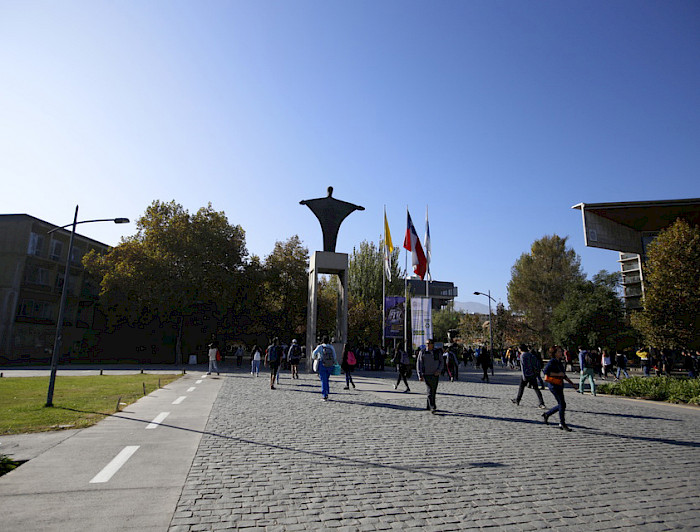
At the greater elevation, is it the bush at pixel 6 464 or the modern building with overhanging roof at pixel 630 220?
the modern building with overhanging roof at pixel 630 220

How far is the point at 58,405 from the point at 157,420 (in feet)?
13.3

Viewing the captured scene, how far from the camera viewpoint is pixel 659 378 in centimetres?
1598

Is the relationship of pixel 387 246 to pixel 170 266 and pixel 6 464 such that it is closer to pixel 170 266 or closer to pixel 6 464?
pixel 170 266

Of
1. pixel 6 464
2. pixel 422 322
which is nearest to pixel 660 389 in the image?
pixel 422 322

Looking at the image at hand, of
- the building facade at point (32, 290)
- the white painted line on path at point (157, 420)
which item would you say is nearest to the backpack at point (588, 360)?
the white painted line on path at point (157, 420)

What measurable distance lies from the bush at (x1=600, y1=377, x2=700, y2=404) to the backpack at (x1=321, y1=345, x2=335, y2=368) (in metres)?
11.1

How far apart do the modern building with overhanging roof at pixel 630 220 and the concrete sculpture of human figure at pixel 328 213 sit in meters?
23.2

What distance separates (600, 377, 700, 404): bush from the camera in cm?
1393

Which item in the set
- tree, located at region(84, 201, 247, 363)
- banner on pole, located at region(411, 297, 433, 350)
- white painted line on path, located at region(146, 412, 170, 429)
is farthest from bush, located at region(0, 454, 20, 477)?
tree, located at region(84, 201, 247, 363)

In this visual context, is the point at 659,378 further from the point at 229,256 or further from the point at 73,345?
the point at 73,345

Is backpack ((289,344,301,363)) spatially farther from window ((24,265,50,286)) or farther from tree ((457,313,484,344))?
tree ((457,313,484,344))

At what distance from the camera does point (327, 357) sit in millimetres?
13000

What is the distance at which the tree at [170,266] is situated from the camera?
35.8 meters

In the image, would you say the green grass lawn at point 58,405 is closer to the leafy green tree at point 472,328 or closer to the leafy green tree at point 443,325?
the leafy green tree at point 472,328
